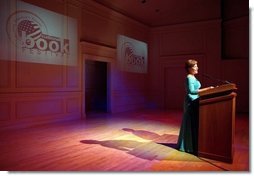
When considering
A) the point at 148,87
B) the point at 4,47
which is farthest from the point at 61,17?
the point at 148,87

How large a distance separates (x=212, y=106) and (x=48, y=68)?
412 centimetres

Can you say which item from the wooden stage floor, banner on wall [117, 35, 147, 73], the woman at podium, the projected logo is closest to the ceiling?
banner on wall [117, 35, 147, 73]

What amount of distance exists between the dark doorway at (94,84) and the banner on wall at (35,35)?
266 cm

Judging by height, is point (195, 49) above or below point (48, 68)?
above

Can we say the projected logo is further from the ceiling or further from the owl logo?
the ceiling

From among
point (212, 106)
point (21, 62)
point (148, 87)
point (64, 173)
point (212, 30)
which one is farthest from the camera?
point (148, 87)

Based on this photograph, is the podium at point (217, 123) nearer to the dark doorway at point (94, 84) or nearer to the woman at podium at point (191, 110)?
the woman at podium at point (191, 110)

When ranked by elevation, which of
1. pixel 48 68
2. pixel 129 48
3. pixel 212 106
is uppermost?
pixel 129 48

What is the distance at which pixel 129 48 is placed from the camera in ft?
28.7

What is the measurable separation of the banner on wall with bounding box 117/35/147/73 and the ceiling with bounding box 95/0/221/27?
0.91 m

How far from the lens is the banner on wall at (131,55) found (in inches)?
328

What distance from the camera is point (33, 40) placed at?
17.9 ft

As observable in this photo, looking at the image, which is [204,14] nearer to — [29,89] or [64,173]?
[29,89]

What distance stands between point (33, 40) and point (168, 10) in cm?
554
